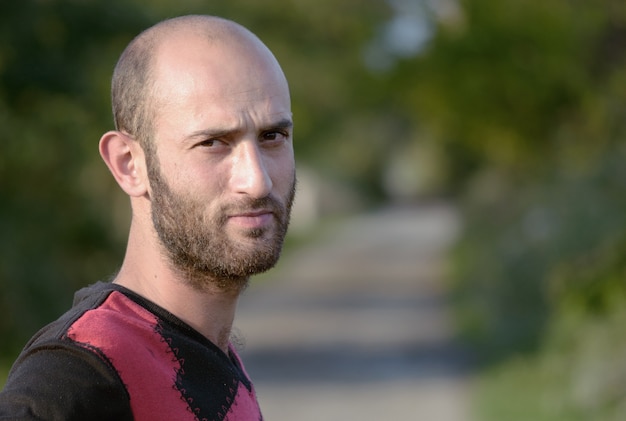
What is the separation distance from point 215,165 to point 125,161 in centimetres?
20

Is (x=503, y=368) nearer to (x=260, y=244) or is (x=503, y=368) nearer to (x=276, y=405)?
(x=276, y=405)

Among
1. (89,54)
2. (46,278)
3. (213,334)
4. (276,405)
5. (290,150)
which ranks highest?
(89,54)

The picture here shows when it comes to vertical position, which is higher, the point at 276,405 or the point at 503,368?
the point at 503,368

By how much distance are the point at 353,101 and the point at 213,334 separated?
52.2ft

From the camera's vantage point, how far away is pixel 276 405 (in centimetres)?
1058

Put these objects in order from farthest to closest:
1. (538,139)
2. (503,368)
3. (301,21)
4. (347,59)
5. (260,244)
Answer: (301,21) < (347,59) < (538,139) < (503,368) < (260,244)

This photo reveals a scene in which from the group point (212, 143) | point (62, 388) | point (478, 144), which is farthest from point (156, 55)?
point (478, 144)

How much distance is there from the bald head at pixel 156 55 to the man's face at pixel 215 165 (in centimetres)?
1

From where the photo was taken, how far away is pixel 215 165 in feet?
6.15

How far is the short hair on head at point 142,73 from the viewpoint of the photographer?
1.91m

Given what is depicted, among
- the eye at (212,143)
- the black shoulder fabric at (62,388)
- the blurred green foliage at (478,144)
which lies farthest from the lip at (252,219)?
the blurred green foliage at (478,144)

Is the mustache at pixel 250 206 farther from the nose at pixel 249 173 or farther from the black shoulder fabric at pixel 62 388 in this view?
the black shoulder fabric at pixel 62 388

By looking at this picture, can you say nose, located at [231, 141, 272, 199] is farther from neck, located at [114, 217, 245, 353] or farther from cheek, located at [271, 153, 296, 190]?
neck, located at [114, 217, 245, 353]

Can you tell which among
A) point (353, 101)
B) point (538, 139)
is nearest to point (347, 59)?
point (353, 101)
